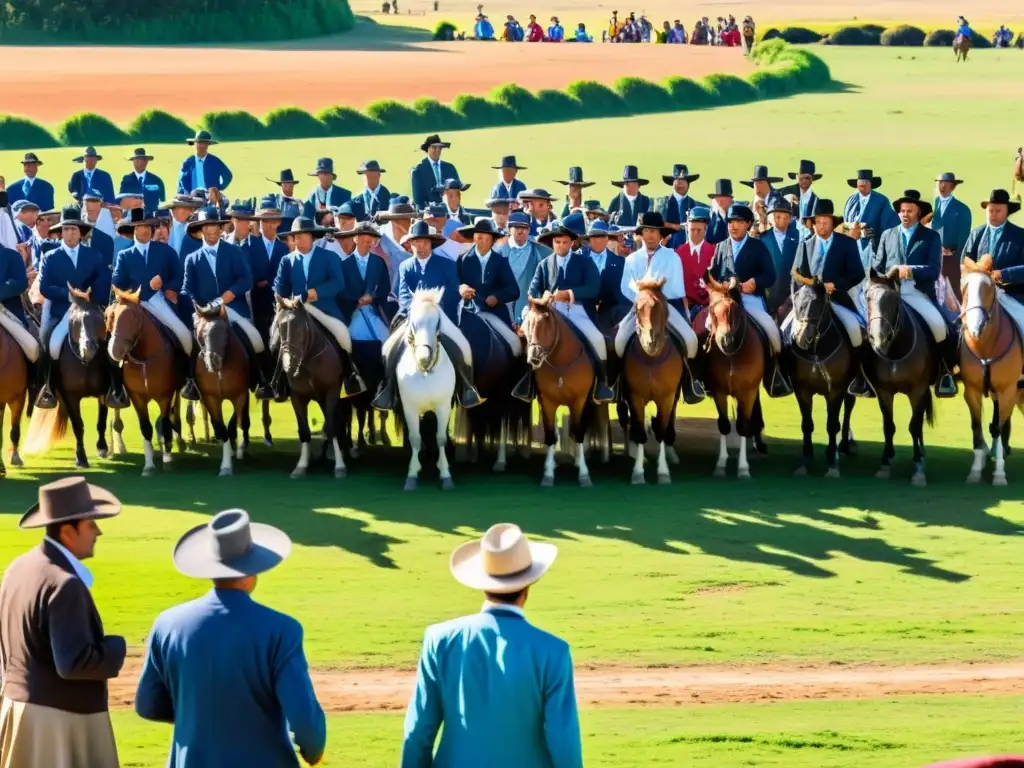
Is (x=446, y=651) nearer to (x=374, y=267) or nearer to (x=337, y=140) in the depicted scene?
(x=374, y=267)

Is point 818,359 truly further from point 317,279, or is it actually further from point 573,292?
point 317,279

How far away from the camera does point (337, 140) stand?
4850 cm

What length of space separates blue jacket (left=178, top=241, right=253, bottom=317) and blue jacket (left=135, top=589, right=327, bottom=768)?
11346 millimetres

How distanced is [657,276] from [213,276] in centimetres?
438

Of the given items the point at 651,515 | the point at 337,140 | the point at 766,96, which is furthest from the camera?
the point at 766,96

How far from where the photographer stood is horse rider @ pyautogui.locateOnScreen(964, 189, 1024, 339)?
55.7 ft

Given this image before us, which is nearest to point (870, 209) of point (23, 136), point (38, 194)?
point (38, 194)

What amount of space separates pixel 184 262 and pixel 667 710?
9.45m

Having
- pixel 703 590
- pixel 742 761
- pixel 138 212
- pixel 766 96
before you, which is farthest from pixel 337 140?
pixel 742 761

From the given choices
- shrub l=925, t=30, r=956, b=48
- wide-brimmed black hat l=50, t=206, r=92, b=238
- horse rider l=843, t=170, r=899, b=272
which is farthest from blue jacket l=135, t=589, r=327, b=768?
shrub l=925, t=30, r=956, b=48

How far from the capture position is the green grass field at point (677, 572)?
10.3 m

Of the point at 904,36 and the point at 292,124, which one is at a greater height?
the point at 904,36

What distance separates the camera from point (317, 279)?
57.5 feet

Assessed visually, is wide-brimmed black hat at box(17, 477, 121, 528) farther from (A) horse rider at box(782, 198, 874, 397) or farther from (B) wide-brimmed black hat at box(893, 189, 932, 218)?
(B) wide-brimmed black hat at box(893, 189, 932, 218)
